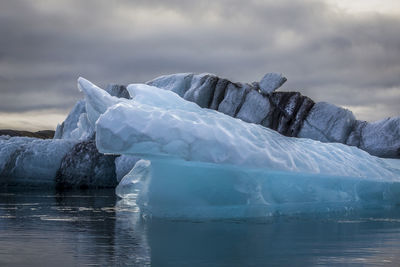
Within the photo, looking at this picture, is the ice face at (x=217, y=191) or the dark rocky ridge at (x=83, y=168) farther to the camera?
the dark rocky ridge at (x=83, y=168)

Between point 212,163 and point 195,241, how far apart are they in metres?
2.54

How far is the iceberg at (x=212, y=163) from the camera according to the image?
7.68 metres

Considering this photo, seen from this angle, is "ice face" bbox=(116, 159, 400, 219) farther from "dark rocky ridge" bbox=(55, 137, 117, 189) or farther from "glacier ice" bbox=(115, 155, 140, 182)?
"dark rocky ridge" bbox=(55, 137, 117, 189)

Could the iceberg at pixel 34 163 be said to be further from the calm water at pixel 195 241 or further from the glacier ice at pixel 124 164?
the calm water at pixel 195 241

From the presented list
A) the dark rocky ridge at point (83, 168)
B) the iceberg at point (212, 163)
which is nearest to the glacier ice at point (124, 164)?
the dark rocky ridge at point (83, 168)

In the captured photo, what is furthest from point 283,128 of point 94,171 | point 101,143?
point 101,143

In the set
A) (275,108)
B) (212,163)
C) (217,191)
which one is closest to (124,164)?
(275,108)

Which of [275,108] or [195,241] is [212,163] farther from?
[275,108]

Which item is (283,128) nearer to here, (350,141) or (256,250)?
(350,141)

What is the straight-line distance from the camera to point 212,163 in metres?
7.93

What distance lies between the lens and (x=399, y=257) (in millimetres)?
4613

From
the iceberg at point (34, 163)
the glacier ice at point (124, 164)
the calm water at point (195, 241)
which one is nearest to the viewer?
the calm water at point (195, 241)

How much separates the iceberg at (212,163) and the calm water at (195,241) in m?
0.78

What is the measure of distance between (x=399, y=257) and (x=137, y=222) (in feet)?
12.4
